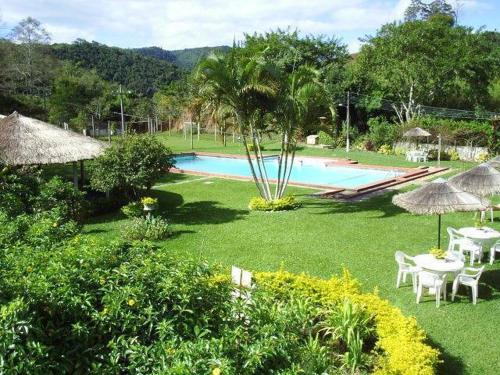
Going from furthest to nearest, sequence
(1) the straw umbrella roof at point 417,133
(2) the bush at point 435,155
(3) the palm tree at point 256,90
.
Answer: (2) the bush at point 435,155
(1) the straw umbrella roof at point 417,133
(3) the palm tree at point 256,90

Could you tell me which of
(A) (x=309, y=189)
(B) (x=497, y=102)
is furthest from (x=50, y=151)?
(B) (x=497, y=102)

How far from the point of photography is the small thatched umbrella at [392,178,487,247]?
8398mm

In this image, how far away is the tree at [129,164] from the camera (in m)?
13.9

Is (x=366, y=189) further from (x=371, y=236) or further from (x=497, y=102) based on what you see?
(x=497, y=102)

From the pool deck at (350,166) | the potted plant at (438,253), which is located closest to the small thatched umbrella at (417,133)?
the pool deck at (350,166)

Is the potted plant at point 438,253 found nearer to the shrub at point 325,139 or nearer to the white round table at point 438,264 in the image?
the white round table at point 438,264

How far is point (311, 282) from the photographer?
7.43 meters

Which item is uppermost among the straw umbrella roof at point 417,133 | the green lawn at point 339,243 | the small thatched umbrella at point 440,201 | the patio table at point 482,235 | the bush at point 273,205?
the straw umbrella roof at point 417,133

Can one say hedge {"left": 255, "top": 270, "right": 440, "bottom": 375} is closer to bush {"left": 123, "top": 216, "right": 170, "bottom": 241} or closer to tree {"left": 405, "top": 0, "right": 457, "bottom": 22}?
bush {"left": 123, "top": 216, "right": 170, "bottom": 241}

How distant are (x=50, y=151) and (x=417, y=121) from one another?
2175 cm

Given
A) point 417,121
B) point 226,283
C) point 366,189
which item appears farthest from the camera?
point 417,121

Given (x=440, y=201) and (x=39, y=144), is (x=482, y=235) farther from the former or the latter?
(x=39, y=144)

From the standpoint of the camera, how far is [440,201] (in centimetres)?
849

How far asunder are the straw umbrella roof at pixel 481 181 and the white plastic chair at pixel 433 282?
10.6 feet
